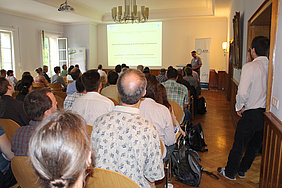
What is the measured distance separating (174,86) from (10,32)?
8.31 meters

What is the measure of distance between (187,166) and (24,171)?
6.25ft

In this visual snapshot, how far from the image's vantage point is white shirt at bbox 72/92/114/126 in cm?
267

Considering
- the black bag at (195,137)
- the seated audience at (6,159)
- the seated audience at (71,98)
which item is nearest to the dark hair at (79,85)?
the seated audience at (71,98)

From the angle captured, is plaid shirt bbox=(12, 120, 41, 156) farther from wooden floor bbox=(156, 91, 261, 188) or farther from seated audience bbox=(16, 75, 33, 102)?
seated audience bbox=(16, 75, 33, 102)

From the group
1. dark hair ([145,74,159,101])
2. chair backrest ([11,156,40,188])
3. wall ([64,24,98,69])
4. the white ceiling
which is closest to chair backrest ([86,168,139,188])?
chair backrest ([11,156,40,188])

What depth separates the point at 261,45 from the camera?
272 cm

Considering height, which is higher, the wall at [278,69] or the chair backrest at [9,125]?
the wall at [278,69]

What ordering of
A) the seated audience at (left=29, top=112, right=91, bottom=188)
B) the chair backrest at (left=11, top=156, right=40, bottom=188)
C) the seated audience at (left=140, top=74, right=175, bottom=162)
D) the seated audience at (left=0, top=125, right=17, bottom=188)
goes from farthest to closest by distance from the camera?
the seated audience at (left=140, top=74, right=175, bottom=162), the seated audience at (left=0, top=125, right=17, bottom=188), the chair backrest at (left=11, top=156, right=40, bottom=188), the seated audience at (left=29, top=112, right=91, bottom=188)

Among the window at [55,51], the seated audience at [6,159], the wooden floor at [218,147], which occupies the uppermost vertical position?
the window at [55,51]

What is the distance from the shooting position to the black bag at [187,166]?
9.16ft

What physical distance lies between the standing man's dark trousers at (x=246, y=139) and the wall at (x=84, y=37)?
35.0ft

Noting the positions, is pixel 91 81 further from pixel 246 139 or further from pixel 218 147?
pixel 218 147

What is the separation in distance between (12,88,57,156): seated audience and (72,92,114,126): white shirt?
0.71m

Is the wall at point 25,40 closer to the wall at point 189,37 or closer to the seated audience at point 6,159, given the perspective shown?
→ the wall at point 189,37
